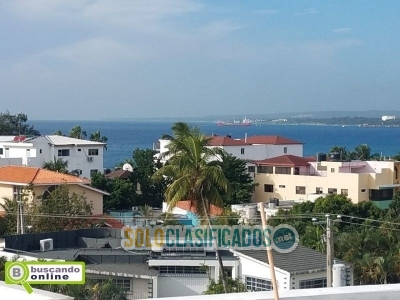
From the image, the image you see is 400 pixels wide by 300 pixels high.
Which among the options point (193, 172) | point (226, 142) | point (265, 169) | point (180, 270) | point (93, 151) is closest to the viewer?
point (180, 270)

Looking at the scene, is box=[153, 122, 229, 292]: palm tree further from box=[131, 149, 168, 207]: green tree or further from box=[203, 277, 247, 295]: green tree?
box=[131, 149, 168, 207]: green tree

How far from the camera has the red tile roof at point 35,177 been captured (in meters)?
34.5

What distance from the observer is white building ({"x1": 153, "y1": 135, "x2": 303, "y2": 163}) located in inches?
2255

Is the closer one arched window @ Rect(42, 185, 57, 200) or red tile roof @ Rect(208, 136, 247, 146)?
arched window @ Rect(42, 185, 57, 200)

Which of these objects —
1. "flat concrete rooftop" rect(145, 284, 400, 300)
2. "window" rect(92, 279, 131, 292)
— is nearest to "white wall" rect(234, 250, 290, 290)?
"window" rect(92, 279, 131, 292)

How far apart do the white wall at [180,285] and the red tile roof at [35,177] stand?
1713 centimetres

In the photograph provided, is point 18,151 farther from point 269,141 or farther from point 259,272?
point 259,272

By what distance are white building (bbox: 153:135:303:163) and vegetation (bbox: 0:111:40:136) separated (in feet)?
107

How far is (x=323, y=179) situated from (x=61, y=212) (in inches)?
744

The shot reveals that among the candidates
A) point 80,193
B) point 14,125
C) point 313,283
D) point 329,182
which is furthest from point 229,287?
point 14,125

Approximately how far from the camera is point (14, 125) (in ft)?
293

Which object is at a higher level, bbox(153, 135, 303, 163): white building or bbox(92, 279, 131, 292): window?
bbox(153, 135, 303, 163): white building

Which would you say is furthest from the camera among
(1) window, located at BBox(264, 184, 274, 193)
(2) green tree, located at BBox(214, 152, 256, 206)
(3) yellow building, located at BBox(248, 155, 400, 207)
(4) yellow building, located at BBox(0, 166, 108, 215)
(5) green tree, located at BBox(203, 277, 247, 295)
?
(1) window, located at BBox(264, 184, 274, 193)

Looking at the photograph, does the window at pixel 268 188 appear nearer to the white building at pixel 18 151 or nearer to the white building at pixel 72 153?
the white building at pixel 72 153
